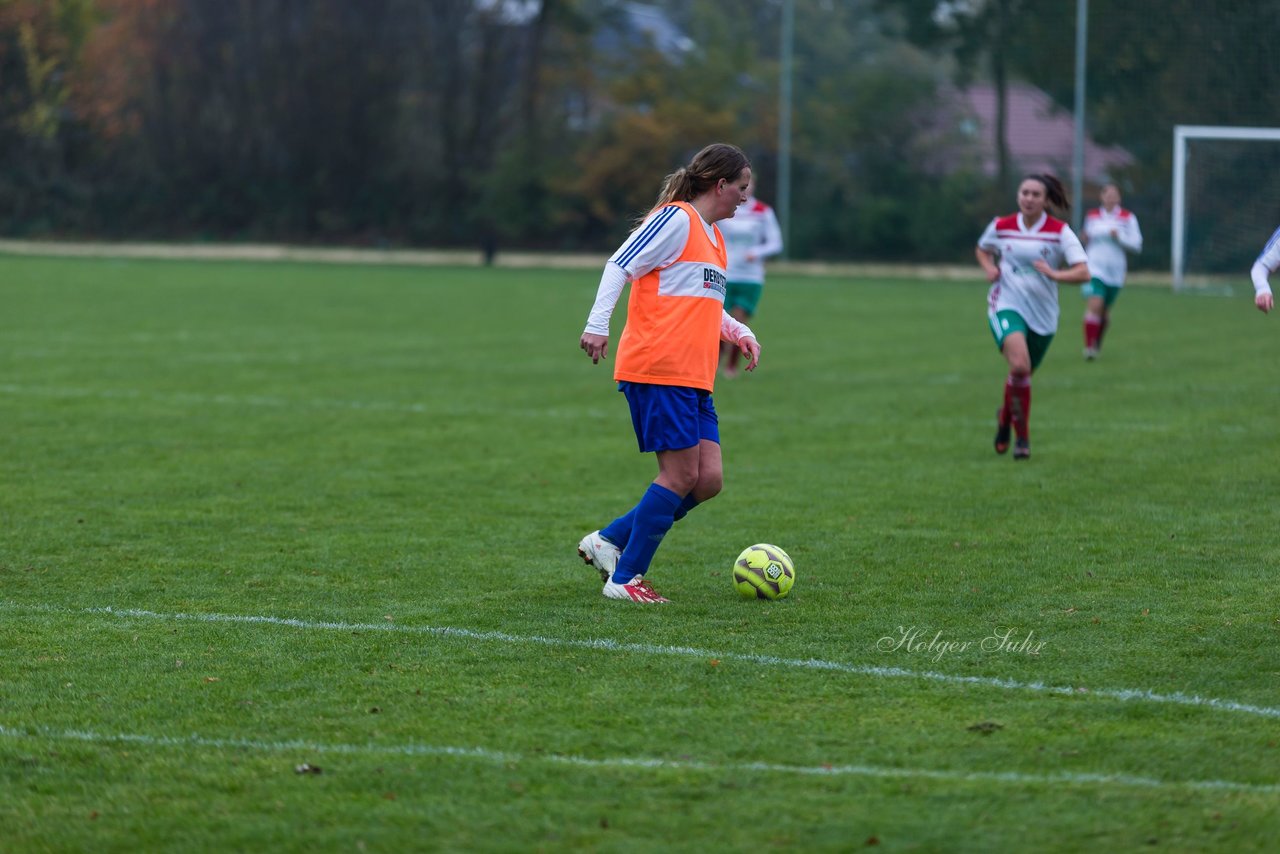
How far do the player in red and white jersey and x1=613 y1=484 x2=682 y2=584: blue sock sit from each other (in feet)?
15.7

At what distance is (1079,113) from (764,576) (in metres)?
32.4

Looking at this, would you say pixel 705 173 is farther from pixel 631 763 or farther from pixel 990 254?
pixel 990 254

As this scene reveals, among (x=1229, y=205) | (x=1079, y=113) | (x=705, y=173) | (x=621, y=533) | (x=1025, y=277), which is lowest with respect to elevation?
(x=621, y=533)

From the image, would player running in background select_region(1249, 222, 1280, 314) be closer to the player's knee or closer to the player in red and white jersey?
the player in red and white jersey

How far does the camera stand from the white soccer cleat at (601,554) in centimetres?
672

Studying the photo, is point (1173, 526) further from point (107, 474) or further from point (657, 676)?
point (107, 474)

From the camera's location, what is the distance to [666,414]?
6.39 metres

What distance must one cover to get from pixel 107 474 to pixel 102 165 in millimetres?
44162

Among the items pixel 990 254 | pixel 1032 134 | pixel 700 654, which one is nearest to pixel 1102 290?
pixel 990 254

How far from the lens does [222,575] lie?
7023 mm

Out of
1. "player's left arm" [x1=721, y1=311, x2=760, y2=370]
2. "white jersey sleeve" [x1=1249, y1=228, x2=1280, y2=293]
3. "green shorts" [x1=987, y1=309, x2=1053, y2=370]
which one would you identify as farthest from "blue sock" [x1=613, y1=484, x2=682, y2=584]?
"green shorts" [x1=987, y1=309, x2=1053, y2=370]

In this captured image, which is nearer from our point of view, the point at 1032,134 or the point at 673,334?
the point at 673,334

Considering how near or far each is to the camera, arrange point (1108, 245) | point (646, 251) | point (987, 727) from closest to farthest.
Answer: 1. point (987, 727)
2. point (646, 251)
3. point (1108, 245)

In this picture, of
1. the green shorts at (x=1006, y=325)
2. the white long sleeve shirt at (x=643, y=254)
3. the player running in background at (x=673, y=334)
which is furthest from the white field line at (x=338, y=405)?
the white long sleeve shirt at (x=643, y=254)
